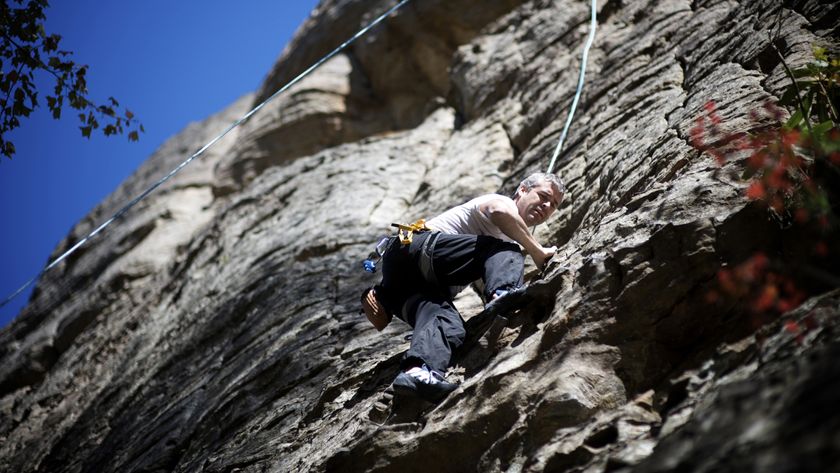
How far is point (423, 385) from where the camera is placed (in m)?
5.52

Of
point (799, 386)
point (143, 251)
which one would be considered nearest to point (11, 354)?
point (143, 251)

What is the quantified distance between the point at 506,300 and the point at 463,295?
2282 mm

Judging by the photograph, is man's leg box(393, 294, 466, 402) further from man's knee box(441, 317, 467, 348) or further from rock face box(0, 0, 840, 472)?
rock face box(0, 0, 840, 472)

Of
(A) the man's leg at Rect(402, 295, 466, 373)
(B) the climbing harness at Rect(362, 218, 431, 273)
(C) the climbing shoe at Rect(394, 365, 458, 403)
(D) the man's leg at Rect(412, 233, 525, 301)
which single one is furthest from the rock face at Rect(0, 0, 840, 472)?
(B) the climbing harness at Rect(362, 218, 431, 273)

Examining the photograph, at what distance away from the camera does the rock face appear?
456 cm

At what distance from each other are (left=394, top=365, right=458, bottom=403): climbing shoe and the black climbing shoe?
0.67 metres

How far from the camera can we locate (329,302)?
8.94 m

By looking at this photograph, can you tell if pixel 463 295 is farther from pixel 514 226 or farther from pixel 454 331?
pixel 454 331

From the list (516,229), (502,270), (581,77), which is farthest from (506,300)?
(581,77)

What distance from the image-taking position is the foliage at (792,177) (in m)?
4.26

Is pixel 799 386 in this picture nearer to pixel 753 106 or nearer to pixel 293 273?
pixel 753 106

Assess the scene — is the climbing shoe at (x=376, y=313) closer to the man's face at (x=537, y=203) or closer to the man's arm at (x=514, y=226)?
the man's arm at (x=514, y=226)

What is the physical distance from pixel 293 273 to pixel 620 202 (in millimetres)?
4949

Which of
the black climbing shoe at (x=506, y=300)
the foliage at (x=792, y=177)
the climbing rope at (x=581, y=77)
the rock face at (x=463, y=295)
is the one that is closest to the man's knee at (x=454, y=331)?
the rock face at (x=463, y=295)
